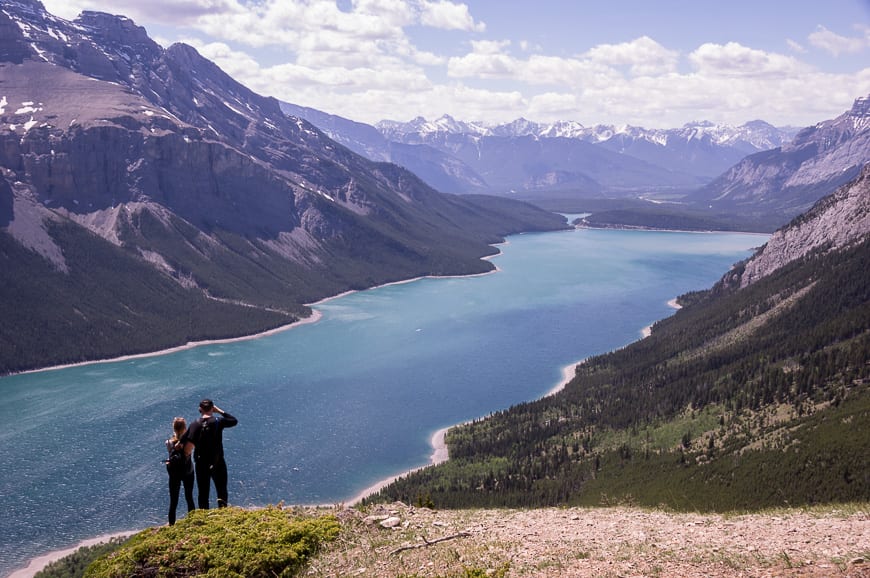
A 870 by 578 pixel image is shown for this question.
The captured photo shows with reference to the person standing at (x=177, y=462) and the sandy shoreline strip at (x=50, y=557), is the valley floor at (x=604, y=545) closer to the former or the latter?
the person standing at (x=177, y=462)

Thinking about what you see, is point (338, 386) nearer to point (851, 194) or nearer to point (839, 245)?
point (839, 245)

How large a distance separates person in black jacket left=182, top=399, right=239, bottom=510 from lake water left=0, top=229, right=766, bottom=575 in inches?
2399

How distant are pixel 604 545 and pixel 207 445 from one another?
1372 cm

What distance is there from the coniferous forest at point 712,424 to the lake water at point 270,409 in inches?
445

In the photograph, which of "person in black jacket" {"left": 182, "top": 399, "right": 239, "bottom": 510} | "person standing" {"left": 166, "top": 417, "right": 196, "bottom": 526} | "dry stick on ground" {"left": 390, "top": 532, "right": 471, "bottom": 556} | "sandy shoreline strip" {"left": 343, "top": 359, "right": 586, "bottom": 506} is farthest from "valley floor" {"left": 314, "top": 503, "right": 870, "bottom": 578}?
"sandy shoreline strip" {"left": 343, "top": 359, "right": 586, "bottom": 506}

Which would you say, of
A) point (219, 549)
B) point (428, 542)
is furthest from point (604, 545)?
point (219, 549)

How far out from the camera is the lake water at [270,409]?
87625 mm

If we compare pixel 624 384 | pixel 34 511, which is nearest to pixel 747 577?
pixel 34 511

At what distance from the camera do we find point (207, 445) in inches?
983

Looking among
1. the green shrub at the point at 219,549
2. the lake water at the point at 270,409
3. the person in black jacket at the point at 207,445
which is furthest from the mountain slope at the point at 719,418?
the person in black jacket at the point at 207,445

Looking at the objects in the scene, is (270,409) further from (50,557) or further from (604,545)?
(604,545)

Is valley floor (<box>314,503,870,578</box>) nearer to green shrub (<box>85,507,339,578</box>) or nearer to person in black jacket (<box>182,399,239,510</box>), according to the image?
green shrub (<box>85,507,339,578</box>)

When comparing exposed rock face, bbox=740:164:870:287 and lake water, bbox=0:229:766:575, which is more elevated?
exposed rock face, bbox=740:164:870:287

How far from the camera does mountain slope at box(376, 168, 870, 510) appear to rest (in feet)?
227
